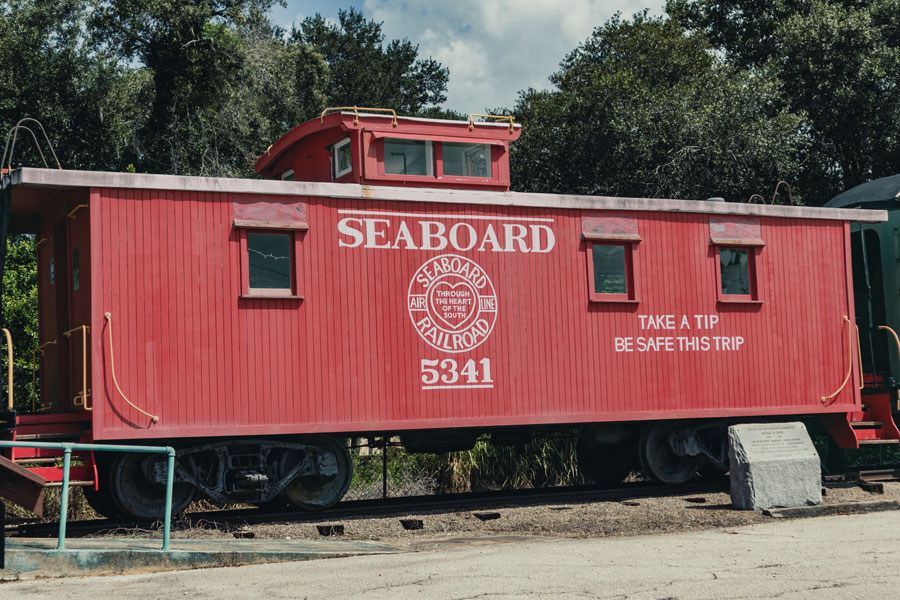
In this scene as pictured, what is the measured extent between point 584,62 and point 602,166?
1023cm

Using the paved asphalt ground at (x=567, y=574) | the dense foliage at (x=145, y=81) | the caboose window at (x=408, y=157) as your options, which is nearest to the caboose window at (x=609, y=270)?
the caboose window at (x=408, y=157)

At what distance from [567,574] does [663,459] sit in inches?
270

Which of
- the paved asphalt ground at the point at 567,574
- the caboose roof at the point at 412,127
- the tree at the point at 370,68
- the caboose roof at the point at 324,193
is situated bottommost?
the paved asphalt ground at the point at 567,574

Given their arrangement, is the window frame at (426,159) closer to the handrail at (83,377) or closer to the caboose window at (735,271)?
the handrail at (83,377)

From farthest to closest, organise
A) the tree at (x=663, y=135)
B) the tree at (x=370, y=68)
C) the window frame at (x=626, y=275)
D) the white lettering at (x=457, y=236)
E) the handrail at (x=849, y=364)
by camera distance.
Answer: the tree at (x=370, y=68) → the tree at (x=663, y=135) → the handrail at (x=849, y=364) → the window frame at (x=626, y=275) → the white lettering at (x=457, y=236)

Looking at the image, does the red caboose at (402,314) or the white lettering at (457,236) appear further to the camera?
the white lettering at (457,236)

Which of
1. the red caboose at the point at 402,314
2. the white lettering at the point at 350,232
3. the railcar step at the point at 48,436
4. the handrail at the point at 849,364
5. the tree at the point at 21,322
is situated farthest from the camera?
the tree at the point at 21,322

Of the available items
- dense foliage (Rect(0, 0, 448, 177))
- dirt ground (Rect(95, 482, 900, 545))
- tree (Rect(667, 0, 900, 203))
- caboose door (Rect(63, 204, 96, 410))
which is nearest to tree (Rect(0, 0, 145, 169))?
dense foliage (Rect(0, 0, 448, 177))

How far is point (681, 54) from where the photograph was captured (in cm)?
3256

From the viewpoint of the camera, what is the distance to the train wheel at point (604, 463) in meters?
15.0

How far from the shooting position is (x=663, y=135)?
88.4ft

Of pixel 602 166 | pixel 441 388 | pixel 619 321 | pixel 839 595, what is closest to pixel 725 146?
pixel 602 166

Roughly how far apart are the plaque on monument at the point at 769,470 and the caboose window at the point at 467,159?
462 centimetres

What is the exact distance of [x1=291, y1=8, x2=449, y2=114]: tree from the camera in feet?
146
